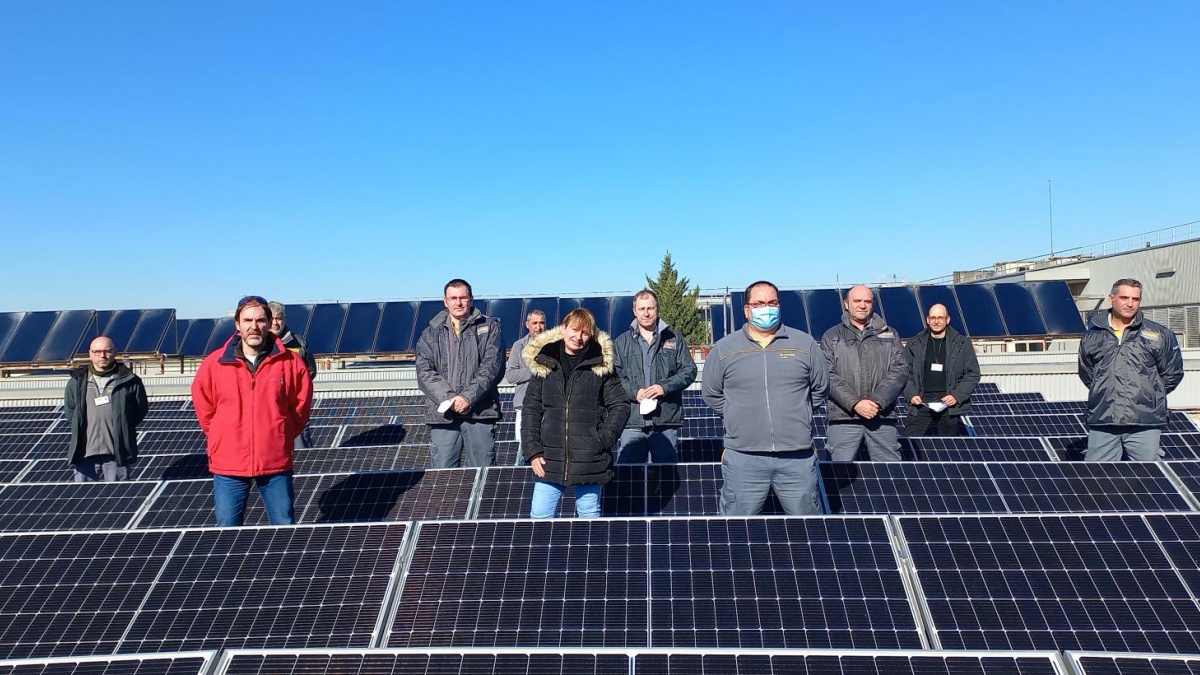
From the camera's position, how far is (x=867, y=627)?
3672 millimetres

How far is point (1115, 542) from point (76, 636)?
16.2ft

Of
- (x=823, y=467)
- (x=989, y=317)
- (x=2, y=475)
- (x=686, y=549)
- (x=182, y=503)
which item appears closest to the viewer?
(x=686, y=549)

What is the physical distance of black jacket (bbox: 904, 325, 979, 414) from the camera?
8.20 metres

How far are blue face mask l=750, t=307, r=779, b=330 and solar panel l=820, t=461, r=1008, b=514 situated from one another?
4.40 feet

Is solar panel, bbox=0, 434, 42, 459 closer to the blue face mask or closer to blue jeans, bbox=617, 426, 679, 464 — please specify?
blue jeans, bbox=617, 426, 679, 464

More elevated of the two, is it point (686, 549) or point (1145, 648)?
point (686, 549)

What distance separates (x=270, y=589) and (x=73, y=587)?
1.00 meters

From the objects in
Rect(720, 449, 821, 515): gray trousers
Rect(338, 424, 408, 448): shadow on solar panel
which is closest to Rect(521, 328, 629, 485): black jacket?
Rect(720, 449, 821, 515): gray trousers

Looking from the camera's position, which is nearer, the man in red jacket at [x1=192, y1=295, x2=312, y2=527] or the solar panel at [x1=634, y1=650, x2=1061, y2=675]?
the solar panel at [x1=634, y1=650, x2=1061, y2=675]

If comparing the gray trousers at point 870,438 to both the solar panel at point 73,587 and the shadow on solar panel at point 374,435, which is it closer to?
the solar panel at point 73,587

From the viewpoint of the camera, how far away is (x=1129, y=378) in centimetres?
658

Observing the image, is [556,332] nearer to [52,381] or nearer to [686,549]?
[686,549]

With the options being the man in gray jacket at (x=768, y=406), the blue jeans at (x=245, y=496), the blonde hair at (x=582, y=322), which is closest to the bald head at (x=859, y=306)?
the man in gray jacket at (x=768, y=406)

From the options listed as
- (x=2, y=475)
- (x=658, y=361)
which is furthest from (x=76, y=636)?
(x=2, y=475)
